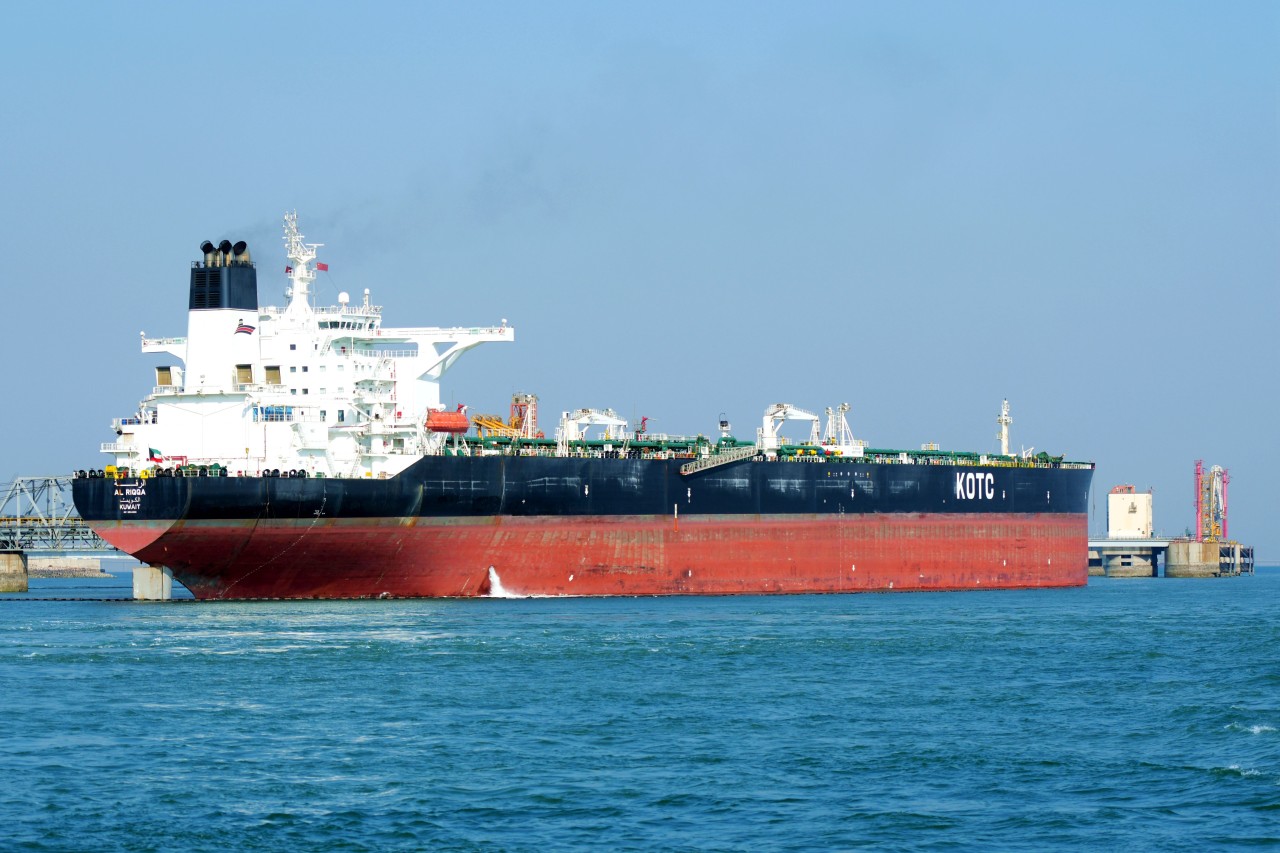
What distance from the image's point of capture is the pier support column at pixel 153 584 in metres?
45.1

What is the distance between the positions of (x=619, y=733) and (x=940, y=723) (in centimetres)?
448

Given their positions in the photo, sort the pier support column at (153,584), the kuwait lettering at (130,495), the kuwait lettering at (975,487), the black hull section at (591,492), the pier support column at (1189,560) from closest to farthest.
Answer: the kuwait lettering at (130,495) → the black hull section at (591,492) → the pier support column at (153,584) → the kuwait lettering at (975,487) → the pier support column at (1189,560)

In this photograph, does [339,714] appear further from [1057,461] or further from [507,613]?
[1057,461]

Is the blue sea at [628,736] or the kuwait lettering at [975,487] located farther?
the kuwait lettering at [975,487]

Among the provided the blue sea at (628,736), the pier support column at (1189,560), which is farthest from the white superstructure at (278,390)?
the pier support column at (1189,560)

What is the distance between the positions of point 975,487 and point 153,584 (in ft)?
86.1

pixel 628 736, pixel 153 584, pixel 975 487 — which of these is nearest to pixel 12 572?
pixel 153 584

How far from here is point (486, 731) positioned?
22.7 metres

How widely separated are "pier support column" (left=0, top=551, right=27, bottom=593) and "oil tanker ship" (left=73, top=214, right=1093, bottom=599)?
2248 centimetres

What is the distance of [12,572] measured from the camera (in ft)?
214

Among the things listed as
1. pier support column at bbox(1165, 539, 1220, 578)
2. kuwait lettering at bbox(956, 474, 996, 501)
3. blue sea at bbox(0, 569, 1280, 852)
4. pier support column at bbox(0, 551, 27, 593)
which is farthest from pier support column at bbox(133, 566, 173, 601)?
pier support column at bbox(1165, 539, 1220, 578)

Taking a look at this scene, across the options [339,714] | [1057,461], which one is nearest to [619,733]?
[339,714]

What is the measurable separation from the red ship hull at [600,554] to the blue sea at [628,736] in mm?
3998

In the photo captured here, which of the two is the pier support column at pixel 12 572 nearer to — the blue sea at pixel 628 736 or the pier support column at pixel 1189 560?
the blue sea at pixel 628 736
